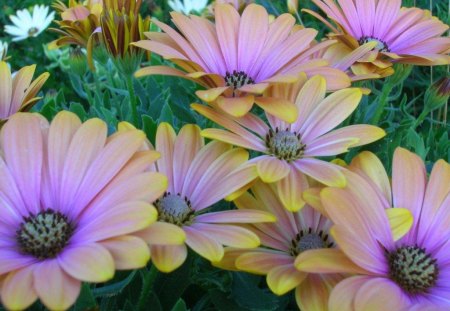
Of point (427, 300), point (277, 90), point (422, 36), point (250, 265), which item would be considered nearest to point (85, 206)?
point (250, 265)

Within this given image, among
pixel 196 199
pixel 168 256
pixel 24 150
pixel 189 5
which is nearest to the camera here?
pixel 168 256

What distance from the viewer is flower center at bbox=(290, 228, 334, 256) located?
102cm

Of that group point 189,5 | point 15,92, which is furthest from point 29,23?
point 15,92

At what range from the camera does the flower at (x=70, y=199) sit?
77 centimetres

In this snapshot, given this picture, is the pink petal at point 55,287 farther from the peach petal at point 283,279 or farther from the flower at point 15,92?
the flower at point 15,92

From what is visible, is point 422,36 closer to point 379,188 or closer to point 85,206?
point 379,188

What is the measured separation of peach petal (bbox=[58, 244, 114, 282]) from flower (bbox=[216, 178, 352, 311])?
0.22 m

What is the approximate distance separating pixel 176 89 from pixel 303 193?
2.86ft

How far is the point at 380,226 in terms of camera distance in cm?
95

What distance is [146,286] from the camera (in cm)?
100

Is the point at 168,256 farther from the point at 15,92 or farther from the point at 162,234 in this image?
the point at 15,92

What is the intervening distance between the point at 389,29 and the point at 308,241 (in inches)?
30.0

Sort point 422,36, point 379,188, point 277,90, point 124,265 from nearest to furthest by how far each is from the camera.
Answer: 1. point 124,265
2. point 379,188
3. point 277,90
4. point 422,36

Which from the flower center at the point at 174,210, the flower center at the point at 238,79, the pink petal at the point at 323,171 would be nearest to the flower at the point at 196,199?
the flower center at the point at 174,210
